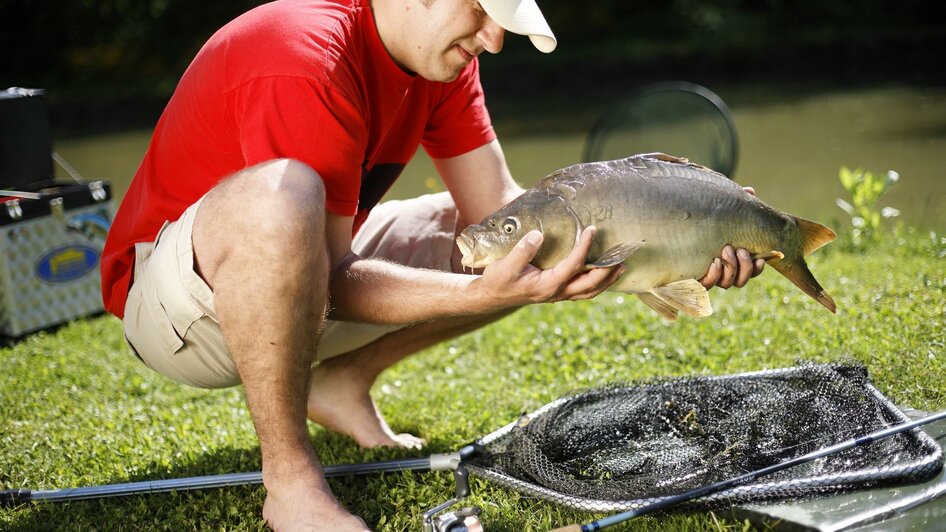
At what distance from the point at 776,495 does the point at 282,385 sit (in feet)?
3.44

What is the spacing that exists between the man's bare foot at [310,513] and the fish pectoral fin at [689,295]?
868 millimetres

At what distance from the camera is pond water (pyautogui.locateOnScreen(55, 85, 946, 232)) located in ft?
21.5

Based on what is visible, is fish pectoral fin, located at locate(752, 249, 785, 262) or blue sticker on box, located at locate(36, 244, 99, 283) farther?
blue sticker on box, located at locate(36, 244, 99, 283)

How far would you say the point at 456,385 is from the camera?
10.5ft

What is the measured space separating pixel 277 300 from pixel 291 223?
6.4 inches

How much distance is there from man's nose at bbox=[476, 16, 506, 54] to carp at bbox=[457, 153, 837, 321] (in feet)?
1.15

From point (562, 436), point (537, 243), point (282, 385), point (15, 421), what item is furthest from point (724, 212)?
point (15, 421)

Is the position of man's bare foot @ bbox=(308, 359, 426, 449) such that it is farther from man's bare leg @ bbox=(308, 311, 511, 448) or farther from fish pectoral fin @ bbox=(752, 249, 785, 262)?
fish pectoral fin @ bbox=(752, 249, 785, 262)

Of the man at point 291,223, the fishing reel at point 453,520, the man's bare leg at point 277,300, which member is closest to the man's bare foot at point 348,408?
the man at point 291,223

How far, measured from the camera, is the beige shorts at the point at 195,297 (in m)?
2.16

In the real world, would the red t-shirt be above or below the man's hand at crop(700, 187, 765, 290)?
above

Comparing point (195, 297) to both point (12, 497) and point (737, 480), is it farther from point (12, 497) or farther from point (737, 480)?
point (737, 480)

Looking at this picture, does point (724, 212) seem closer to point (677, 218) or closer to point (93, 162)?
point (677, 218)

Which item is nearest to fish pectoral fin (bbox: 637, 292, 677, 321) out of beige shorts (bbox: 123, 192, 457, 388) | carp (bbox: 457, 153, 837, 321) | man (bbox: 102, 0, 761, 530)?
carp (bbox: 457, 153, 837, 321)
